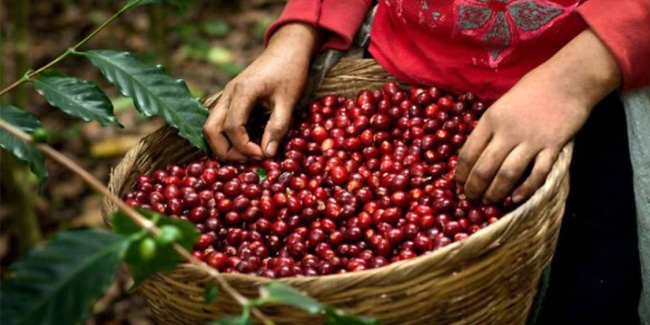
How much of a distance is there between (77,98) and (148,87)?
150mm

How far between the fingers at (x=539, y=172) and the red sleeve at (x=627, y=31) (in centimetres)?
22

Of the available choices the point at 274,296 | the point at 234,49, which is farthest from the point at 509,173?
the point at 234,49

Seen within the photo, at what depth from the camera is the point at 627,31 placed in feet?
4.96

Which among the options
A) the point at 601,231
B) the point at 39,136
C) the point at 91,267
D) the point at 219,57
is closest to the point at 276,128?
the point at 601,231

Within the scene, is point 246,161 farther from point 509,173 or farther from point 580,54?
point 580,54

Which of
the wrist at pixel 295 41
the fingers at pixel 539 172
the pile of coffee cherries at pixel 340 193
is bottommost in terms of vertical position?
the pile of coffee cherries at pixel 340 193

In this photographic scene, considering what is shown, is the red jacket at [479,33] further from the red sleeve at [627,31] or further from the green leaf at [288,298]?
the green leaf at [288,298]

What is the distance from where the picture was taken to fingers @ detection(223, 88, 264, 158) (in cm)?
179

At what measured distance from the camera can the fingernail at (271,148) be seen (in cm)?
183

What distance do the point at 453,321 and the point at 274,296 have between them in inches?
23.8

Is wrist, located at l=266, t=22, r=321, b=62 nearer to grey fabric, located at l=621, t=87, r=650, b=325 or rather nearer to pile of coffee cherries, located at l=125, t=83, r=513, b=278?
pile of coffee cherries, located at l=125, t=83, r=513, b=278

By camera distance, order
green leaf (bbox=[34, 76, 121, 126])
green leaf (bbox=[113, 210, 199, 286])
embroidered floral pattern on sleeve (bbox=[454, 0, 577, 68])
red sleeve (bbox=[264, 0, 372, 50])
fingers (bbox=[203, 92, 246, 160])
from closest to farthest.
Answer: green leaf (bbox=[113, 210, 199, 286]) < green leaf (bbox=[34, 76, 121, 126]) < embroidered floral pattern on sleeve (bbox=[454, 0, 577, 68]) < fingers (bbox=[203, 92, 246, 160]) < red sleeve (bbox=[264, 0, 372, 50])

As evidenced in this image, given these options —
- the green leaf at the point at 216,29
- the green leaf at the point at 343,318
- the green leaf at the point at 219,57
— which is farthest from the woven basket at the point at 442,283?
the green leaf at the point at 216,29

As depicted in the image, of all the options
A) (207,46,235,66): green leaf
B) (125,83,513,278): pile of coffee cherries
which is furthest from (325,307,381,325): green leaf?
(207,46,235,66): green leaf
